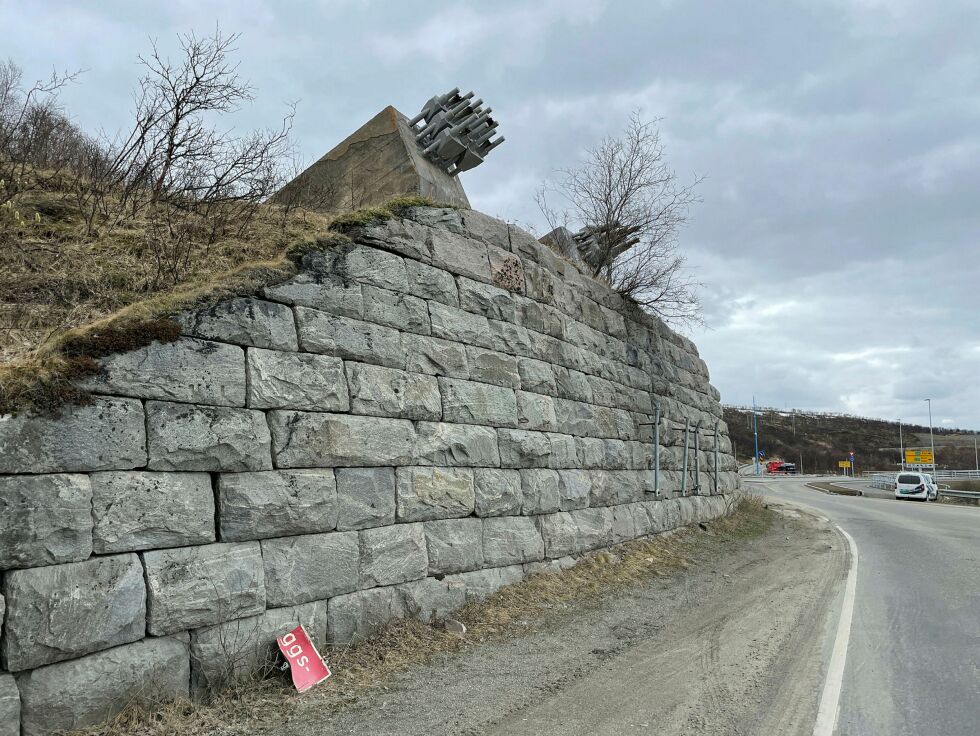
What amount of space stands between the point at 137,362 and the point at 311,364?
147cm

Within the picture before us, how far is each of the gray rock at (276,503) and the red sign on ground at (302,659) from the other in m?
0.78

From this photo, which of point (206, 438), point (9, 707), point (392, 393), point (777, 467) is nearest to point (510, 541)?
point (392, 393)

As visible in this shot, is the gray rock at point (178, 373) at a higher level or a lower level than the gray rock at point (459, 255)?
lower

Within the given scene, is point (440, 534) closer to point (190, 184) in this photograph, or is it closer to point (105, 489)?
point (105, 489)

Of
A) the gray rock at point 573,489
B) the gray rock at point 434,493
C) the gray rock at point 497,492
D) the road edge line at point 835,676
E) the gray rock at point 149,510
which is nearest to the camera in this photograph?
the gray rock at point 149,510

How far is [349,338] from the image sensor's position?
6.29 m

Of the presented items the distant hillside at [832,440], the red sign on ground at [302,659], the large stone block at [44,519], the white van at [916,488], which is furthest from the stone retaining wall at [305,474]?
the distant hillside at [832,440]

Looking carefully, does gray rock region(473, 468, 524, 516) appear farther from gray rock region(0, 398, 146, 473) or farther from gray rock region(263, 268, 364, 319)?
gray rock region(0, 398, 146, 473)

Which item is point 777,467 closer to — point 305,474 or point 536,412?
point 536,412

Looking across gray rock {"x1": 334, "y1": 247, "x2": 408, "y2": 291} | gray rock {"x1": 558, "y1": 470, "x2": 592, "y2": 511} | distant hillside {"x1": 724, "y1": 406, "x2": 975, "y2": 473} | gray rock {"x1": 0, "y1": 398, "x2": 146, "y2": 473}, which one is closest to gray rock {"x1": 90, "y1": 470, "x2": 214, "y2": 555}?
gray rock {"x1": 0, "y1": 398, "x2": 146, "y2": 473}

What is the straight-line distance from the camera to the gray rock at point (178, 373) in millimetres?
4547

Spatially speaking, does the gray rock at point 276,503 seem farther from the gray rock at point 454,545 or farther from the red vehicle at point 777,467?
the red vehicle at point 777,467

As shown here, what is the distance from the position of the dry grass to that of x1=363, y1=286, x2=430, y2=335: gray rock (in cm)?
286

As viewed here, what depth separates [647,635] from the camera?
6.61m
